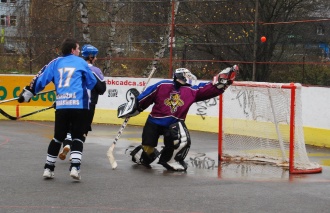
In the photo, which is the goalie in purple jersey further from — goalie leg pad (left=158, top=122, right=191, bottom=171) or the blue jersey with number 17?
the blue jersey with number 17

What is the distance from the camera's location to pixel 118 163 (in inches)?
460

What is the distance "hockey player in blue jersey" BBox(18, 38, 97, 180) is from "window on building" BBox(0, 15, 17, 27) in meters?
18.8

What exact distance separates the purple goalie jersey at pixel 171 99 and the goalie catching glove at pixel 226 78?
0.26 feet

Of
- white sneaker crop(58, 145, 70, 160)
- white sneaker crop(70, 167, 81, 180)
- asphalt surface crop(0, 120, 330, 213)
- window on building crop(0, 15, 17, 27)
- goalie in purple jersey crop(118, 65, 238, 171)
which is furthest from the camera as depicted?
window on building crop(0, 15, 17, 27)

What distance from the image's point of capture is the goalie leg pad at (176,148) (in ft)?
→ 36.2

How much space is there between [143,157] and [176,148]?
574 mm

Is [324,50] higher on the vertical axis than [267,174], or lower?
higher

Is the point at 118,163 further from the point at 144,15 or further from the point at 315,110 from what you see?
the point at 144,15

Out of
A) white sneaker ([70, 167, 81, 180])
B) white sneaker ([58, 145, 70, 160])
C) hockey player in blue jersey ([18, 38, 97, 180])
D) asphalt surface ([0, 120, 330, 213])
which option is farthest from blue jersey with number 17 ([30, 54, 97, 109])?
white sneaker ([58, 145, 70, 160])

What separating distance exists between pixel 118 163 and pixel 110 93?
24.3 ft

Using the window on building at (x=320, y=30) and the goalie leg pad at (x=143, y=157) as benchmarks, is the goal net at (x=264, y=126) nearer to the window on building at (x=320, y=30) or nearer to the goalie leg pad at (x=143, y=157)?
the goalie leg pad at (x=143, y=157)

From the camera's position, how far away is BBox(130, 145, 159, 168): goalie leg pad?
11.3 metres

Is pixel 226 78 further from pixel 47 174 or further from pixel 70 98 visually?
pixel 47 174

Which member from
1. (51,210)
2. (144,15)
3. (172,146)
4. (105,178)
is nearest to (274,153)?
(172,146)
